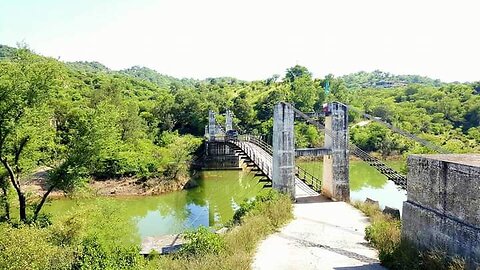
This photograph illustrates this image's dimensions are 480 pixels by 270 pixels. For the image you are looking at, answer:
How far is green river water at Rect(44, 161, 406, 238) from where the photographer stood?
57.1 feet

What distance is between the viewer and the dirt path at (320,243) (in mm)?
7188

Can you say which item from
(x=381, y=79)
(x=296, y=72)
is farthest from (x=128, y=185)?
(x=381, y=79)

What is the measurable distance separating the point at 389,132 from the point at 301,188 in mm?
23731

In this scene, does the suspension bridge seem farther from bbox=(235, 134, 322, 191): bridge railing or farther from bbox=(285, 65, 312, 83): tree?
bbox=(285, 65, 312, 83): tree

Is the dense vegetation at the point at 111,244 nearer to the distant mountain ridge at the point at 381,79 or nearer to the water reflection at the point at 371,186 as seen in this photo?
the water reflection at the point at 371,186

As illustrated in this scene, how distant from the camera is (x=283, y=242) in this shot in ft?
28.0

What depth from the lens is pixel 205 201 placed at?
21.6m

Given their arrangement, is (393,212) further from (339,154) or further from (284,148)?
(284,148)

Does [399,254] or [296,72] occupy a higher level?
[296,72]

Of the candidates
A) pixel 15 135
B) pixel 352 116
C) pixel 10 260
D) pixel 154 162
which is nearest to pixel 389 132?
pixel 352 116

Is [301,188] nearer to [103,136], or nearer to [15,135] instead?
[103,136]

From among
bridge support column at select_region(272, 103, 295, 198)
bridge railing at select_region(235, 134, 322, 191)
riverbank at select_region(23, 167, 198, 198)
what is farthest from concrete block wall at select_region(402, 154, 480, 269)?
riverbank at select_region(23, 167, 198, 198)

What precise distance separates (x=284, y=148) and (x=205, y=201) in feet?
33.9

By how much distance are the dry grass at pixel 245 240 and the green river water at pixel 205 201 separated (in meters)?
5.39
